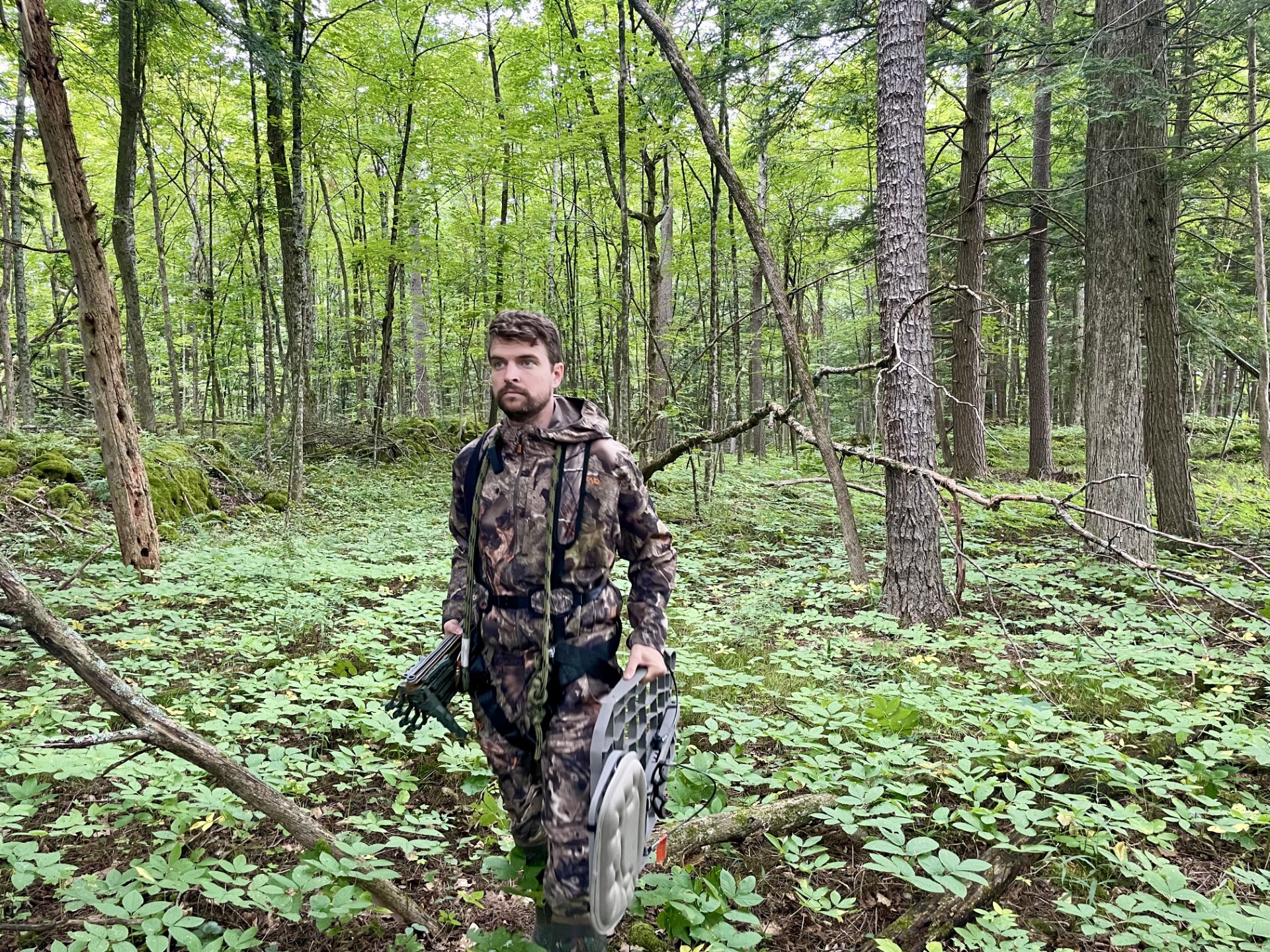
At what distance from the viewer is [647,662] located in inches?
89.9

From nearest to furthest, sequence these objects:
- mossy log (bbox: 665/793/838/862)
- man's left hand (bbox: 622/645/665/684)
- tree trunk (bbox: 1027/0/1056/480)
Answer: man's left hand (bbox: 622/645/665/684) < mossy log (bbox: 665/793/838/862) < tree trunk (bbox: 1027/0/1056/480)

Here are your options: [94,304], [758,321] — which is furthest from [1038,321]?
[94,304]

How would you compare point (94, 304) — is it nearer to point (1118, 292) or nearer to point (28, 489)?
point (28, 489)

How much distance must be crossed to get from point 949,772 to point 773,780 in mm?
828

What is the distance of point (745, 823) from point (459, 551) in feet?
5.65

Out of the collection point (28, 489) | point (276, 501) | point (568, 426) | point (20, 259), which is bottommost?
point (276, 501)

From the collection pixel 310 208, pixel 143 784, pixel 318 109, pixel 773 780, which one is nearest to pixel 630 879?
pixel 773 780

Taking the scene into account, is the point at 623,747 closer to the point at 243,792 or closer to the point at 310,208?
the point at 243,792

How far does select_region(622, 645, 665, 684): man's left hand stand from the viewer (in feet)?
7.44

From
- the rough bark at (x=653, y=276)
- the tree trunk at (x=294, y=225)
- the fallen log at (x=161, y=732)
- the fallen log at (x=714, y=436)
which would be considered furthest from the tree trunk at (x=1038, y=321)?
the fallen log at (x=161, y=732)

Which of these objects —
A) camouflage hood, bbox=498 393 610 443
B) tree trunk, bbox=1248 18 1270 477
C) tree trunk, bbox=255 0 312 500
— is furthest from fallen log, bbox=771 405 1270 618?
tree trunk, bbox=1248 18 1270 477

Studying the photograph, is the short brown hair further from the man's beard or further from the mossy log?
the mossy log

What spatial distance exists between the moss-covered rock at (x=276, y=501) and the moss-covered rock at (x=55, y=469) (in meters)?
2.37

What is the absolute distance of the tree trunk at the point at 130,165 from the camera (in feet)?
33.4
